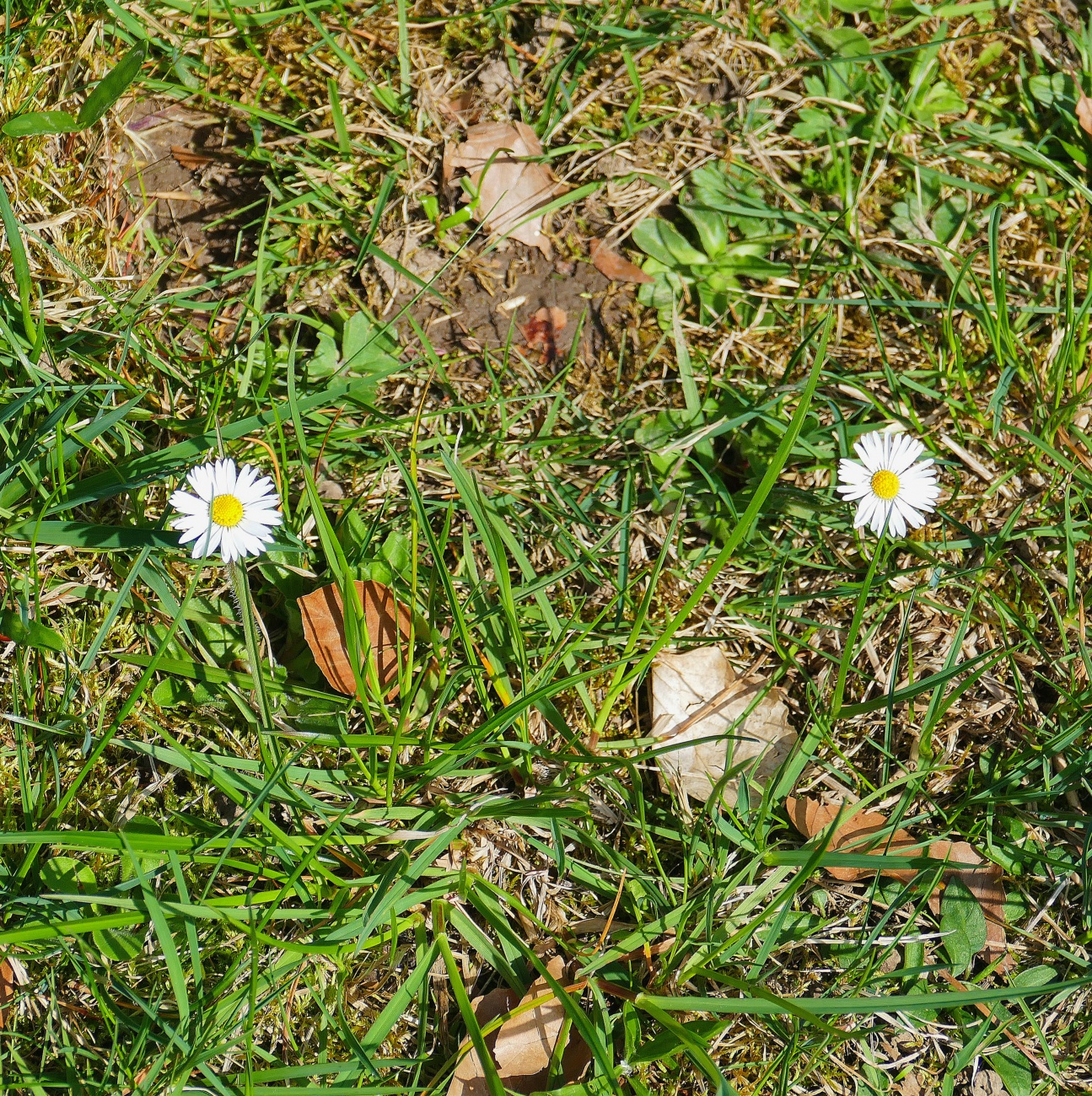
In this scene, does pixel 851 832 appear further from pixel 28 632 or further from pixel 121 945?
pixel 28 632

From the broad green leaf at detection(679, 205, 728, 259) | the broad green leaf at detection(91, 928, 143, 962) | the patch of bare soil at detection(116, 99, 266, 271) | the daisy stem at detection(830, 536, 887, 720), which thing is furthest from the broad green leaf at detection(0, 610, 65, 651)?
the broad green leaf at detection(679, 205, 728, 259)

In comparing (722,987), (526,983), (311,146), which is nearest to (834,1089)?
(722,987)

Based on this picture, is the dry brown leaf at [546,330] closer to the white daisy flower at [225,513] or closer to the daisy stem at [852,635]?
the white daisy flower at [225,513]

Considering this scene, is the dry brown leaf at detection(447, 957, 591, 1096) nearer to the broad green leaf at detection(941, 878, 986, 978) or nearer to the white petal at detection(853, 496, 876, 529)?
the broad green leaf at detection(941, 878, 986, 978)

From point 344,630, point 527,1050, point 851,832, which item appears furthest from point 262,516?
point 851,832

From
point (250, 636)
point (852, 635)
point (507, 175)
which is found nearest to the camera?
point (250, 636)

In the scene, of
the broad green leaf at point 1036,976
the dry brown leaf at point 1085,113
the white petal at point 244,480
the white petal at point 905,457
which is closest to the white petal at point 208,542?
the white petal at point 244,480
